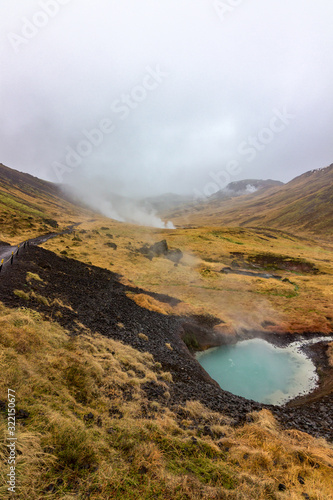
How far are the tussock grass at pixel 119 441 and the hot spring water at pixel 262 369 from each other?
32.1 feet

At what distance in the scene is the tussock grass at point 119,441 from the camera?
18.1ft

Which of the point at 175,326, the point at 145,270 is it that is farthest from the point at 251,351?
the point at 145,270

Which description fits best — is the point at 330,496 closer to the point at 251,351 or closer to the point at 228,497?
the point at 228,497

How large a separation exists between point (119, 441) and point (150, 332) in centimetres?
1582

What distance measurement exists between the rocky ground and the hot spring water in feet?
5.27

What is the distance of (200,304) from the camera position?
123 feet

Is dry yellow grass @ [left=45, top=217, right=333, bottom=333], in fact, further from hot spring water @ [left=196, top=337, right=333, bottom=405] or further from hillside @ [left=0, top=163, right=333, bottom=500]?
hillside @ [left=0, top=163, right=333, bottom=500]

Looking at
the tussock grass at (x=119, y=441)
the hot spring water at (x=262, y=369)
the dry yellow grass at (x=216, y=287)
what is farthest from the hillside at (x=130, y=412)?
the dry yellow grass at (x=216, y=287)

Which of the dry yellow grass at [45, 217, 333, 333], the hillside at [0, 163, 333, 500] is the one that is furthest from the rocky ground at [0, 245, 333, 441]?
the dry yellow grass at [45, 217, 333, 333]

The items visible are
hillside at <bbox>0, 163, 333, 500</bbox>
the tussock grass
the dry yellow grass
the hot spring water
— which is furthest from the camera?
the dry yellow grass

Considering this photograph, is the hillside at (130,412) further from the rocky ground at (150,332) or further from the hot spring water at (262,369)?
the hot spring water at (262,369)

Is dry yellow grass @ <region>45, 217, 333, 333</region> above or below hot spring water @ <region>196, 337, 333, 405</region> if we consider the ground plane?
above

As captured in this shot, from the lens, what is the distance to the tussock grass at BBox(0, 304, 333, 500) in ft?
18.1

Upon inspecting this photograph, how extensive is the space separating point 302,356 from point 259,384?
9.44m
